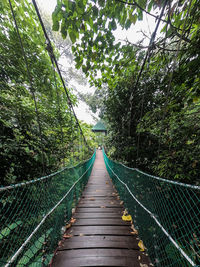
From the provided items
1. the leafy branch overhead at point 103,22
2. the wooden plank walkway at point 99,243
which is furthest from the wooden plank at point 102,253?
the leafy branch overhead at point 103,22

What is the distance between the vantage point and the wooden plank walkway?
4.18ft

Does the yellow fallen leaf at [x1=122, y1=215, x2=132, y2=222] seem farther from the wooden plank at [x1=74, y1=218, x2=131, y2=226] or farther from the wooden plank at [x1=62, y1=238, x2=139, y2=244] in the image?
the wooden plank at [x1=62, y1=238, x2=139, y2=244]

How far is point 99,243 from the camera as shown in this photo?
150 centimetres

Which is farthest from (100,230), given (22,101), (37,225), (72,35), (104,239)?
(72,35)

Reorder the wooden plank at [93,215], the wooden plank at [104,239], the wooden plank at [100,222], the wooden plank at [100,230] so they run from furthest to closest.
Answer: the wooden plank at [93,215] → the wooden plank at [100,222] → the wooden plank at [100,230] → the wooden plank at [104,239]

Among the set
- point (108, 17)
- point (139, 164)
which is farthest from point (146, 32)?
point (139, 164)

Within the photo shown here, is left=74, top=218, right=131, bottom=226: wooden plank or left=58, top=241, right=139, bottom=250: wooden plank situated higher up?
left=58, top=241, right=139, bottom=250: wooden plank

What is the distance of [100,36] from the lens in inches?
51.2

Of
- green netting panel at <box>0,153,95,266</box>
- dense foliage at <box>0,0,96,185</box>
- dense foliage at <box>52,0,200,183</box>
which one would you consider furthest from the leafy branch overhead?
green netting panel at <box>0,153,95,266</box>

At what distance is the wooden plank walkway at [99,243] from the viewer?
127 cm

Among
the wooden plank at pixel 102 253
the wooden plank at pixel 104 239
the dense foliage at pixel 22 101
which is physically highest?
the dense foliage at pixel 22 101

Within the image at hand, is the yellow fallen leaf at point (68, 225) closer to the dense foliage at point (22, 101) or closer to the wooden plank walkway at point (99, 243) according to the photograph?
the wooden plank walkway at point (99, 243)

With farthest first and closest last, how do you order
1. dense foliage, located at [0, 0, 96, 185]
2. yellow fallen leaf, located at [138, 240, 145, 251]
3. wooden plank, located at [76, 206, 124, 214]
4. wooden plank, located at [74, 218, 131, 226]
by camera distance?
wooden plank, located at [76, 206, 124, 214] → wooden plank, located at [74, 218, 131, 226] → dense foliage, located at [0, 0, 96, 185] → yellow fallen leaf, located at [138, 240, 145, 251]

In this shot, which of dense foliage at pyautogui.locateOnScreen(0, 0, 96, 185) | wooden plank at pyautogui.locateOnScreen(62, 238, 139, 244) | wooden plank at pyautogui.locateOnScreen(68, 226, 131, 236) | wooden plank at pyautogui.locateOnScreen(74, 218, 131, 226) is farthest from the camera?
wooden plank at pyautogui.locateOnScreen(74, 218, 131, 226)
